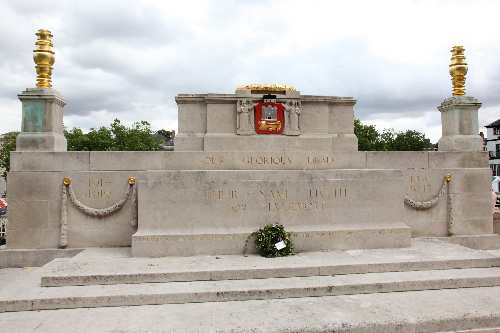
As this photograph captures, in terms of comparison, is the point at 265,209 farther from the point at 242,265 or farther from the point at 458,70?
the point at 458,70

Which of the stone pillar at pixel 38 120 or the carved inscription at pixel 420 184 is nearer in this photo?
the stone pillar at pixel 38 120

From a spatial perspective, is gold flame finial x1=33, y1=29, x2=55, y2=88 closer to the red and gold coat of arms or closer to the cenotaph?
the cenotaph

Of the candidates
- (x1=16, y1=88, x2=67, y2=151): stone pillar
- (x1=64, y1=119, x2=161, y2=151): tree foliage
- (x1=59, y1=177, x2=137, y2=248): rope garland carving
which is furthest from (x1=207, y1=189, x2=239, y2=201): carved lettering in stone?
(x1=64, y1=119, x2=161, y2=151): tree foliage

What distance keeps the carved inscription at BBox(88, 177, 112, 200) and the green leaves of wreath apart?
415 centimetres

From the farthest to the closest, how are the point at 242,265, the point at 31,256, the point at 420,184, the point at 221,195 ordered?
the point at 420,184 → the point at 31,256 → the point at 221,195 → the point at 242,265

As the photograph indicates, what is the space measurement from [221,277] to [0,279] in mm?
5073

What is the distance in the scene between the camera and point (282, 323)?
584 centimetres

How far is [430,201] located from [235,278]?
258 inches

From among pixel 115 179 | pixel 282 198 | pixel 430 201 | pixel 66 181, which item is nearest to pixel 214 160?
pixel 282 198

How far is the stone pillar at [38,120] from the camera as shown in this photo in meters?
9.86

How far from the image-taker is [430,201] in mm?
10906

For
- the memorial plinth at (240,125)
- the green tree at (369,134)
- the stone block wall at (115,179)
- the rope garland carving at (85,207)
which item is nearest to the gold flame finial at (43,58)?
the stone block wall at (115,179)

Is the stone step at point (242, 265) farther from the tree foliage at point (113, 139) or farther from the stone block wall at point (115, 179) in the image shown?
the tree foliage at point (113, 139)

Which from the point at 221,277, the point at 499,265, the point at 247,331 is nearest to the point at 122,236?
the point at 221,277
